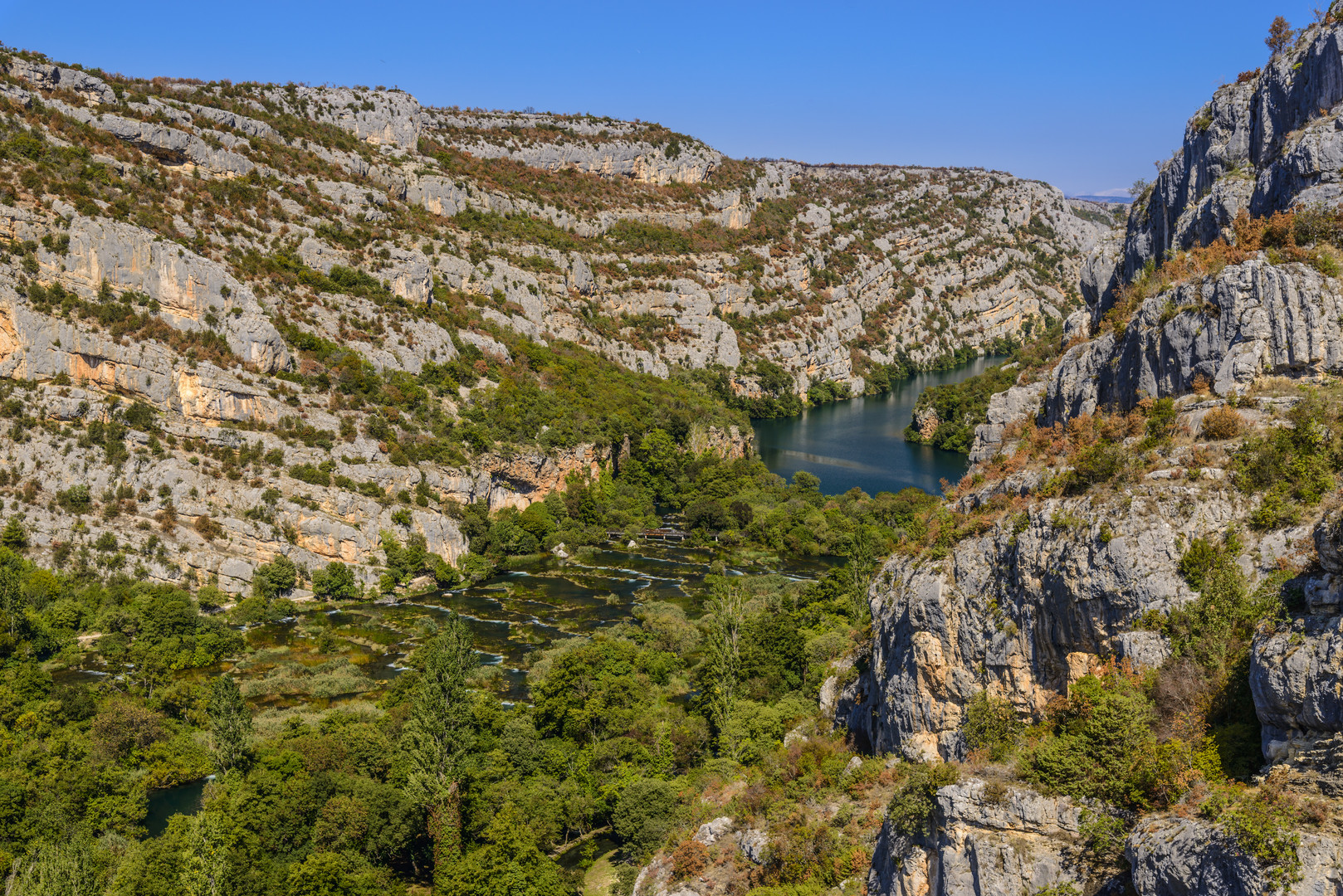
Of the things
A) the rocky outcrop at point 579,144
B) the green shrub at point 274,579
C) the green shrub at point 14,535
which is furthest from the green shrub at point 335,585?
the rocky outcrop at point 579,144

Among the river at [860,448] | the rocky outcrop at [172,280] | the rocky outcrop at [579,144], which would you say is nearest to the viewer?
the rocky outcrop at [172,280]

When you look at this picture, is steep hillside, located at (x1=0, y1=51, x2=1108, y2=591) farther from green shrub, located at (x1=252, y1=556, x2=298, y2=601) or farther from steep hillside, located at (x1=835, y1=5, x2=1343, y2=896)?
steep hillside, located at (x1=835, y1=5, x2=1343, y2=896)

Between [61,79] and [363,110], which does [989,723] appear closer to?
[61,79]

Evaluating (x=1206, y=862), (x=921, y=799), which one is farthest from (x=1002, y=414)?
(x=1206, y=862)

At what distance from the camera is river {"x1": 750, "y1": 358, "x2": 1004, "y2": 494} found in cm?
10175

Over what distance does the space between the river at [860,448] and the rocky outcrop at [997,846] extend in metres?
76.4

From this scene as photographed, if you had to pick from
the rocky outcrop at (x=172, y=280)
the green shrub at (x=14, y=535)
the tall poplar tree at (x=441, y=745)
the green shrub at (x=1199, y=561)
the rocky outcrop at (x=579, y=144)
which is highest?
the rocky outcrop at (x=579, y=144)

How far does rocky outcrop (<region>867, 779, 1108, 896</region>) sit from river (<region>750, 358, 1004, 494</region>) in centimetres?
7636

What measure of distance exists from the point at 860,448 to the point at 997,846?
104 m

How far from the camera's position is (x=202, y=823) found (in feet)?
105

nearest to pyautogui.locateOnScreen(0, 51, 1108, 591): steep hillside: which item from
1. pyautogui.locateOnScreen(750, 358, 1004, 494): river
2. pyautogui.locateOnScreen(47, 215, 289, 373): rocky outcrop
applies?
pyautogui.locateOnScreen(47, 215, 289, 373): rocky outcrop

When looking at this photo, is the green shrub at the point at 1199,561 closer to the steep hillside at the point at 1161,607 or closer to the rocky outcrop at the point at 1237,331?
the steep hillside at the point at 1161,607

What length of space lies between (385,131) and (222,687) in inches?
4128

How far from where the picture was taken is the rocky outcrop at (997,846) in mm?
16969
